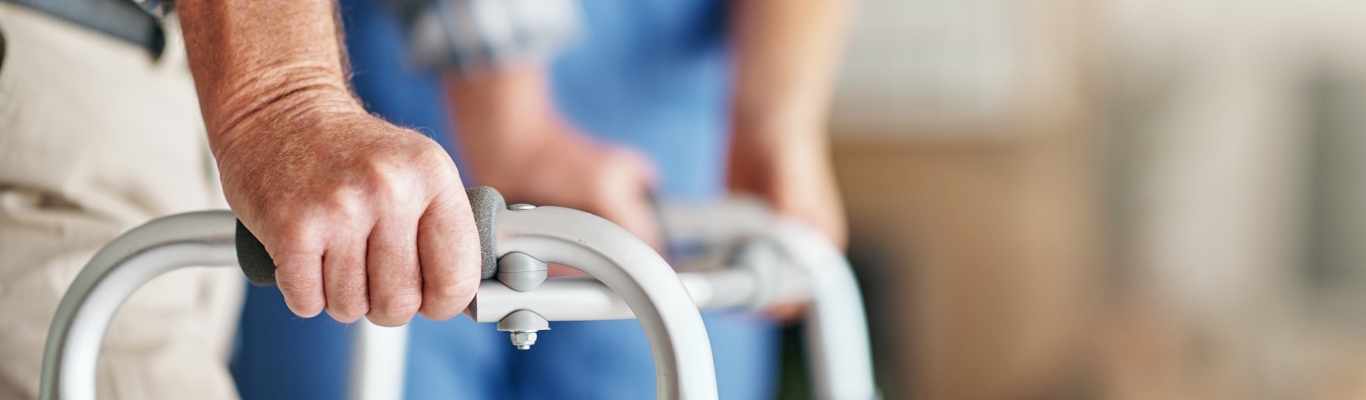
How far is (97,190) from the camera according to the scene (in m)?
0.49

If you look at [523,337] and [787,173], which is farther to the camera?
[787,173]

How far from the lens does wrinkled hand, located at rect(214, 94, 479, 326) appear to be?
0.27 m

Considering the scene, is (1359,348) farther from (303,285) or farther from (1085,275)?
(303,285)

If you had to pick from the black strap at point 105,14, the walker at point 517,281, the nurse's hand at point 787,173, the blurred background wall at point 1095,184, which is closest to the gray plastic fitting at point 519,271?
the walker at point 517,281

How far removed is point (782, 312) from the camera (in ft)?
2.34

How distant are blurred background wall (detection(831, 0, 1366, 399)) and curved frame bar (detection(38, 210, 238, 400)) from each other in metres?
1.75

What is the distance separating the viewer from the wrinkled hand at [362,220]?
272 millimetres

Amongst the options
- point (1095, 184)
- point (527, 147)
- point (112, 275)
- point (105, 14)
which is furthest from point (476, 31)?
point (1095, 184)

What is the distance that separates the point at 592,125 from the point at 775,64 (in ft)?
0.61

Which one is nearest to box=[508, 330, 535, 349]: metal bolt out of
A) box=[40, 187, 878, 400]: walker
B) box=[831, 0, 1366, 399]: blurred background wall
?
box=[40, 187, 878, 400]: walker

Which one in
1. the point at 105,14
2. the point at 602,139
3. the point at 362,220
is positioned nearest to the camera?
the point at 362,220

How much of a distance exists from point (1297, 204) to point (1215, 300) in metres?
0.29

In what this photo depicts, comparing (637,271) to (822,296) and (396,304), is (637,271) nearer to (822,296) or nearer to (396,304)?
(396,304)

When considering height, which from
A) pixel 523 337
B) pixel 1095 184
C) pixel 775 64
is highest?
pixel 775 64
